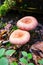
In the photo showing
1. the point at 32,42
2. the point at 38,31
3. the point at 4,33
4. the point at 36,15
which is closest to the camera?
the point at 32,42

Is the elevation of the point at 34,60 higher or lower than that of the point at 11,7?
lower

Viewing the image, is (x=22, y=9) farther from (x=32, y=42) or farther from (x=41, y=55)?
(x=41, y=55)

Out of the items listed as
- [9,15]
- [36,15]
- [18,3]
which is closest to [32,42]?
[36,15]

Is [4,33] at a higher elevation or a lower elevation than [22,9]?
lower

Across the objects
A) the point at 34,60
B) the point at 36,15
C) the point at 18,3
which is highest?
the point at 18,3

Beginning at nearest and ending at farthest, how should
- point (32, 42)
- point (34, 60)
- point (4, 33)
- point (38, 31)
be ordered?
1. point (34, 60)
2. point (32, 42)
3. point (38, 31)
4. point (4, 33)

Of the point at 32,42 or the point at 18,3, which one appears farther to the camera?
the point at 18,3

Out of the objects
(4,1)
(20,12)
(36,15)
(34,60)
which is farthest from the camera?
(4,1)

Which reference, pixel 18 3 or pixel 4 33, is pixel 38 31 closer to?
pixel 4 33

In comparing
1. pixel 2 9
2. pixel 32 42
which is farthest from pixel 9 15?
pixel 32 42

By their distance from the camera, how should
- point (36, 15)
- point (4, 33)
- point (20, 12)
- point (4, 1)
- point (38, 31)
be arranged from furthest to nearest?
point (4, 1) < point (20, 12) < point (36, 15) < point (4, 33) < point (38, 31)
